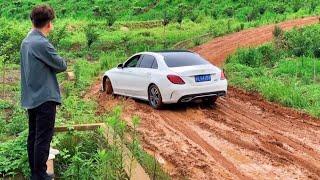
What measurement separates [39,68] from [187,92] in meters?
7.56

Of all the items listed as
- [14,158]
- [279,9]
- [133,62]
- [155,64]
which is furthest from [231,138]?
[279,9]

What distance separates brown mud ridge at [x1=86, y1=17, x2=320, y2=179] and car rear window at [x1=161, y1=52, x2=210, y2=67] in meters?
1.09

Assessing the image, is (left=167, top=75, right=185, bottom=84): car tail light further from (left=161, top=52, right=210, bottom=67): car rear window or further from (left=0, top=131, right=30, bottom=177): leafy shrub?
(left=0, top=131, right=30, bottom=177): leafy shrub

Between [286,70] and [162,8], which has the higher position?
[286,70]

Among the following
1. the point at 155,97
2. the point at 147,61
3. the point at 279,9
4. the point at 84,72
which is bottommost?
the point at 84,72

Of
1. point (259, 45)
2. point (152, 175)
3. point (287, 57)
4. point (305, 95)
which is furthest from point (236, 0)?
point (152, 175)

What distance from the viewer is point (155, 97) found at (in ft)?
46.3

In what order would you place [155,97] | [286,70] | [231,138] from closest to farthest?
[231,138]
[155,97]
[286,70]

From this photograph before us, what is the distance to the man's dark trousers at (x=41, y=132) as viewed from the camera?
618 cm

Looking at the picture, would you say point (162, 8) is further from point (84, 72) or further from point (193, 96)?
point (193, 96)

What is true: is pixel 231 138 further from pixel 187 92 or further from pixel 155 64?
pixel 155 64

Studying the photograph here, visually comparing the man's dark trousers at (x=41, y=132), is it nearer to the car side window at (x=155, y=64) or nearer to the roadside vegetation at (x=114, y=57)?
the roadside vegetation at (x=114, y=57)

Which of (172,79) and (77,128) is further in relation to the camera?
(172,79)

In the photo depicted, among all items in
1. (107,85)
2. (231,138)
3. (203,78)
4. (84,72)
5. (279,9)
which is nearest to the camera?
(231,138)
